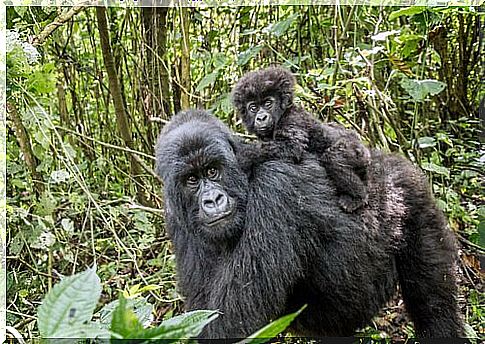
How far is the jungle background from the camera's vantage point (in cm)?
175

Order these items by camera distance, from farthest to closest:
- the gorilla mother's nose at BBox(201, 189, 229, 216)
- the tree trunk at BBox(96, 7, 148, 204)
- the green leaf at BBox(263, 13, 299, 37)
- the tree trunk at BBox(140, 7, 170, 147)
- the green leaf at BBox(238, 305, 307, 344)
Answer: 1. the tree trunk at BBox(96, 7, 148, 204)
2. the tree trunk at BBox(140, 7, 170, 147)
3. the green leaf at BBox(263, 13, 299, 37)
4. the gorilla mother's nose at BBox(201, 189, 229, 216)
5. the green leaf at BBox(238, 305, 307, 344)

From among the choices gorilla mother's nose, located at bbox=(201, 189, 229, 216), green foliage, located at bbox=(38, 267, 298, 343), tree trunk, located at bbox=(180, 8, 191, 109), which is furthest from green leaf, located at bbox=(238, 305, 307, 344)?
tree trunk, located at bbox=(180, 8, 191, 109)

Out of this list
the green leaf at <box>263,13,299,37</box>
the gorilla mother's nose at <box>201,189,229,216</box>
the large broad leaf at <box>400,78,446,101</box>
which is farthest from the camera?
the green leaf at <box>263,13,299,37</box>

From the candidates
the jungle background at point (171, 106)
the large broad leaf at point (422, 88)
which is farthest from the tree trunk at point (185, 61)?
the large broad leaf at point (422, 88)

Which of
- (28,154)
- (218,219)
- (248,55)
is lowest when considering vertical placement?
(28,154)

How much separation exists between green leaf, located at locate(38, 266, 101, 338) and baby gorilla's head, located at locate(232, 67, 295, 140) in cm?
105

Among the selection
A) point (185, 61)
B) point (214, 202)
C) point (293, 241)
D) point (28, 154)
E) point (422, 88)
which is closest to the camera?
point (214, 202)

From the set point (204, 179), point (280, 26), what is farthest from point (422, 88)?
point (204, 179)

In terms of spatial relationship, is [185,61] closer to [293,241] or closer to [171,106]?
[171,106]

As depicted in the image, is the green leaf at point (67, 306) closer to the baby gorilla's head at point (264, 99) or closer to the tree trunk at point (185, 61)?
the baby gorilla's head at point (264, 99)

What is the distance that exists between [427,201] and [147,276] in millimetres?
857

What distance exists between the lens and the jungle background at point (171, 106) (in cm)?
175

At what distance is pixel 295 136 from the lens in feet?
4.33

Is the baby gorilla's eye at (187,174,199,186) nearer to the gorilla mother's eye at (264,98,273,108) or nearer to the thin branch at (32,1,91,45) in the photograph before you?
the gorilla mother's eye at (264,98,273,108)
